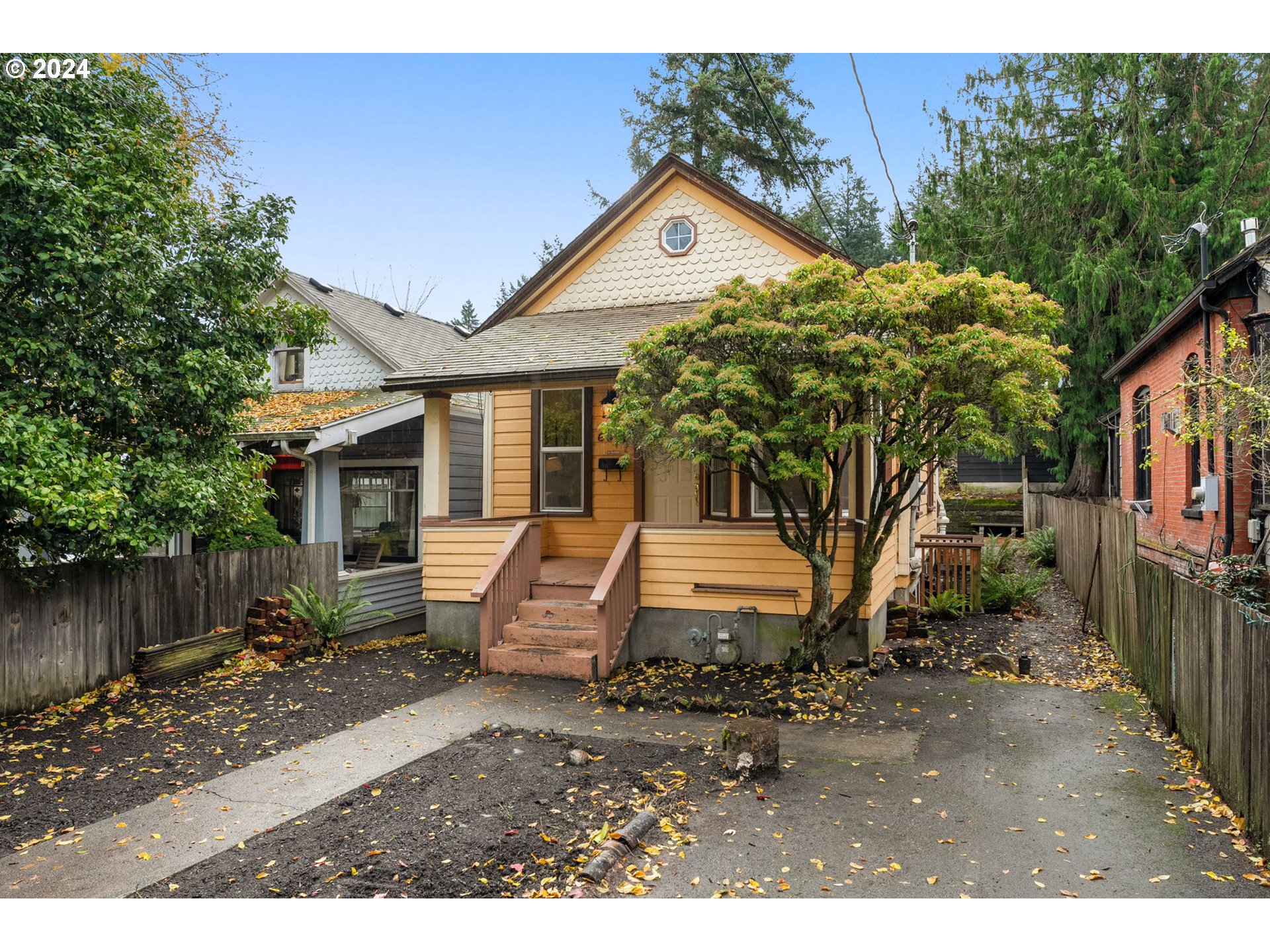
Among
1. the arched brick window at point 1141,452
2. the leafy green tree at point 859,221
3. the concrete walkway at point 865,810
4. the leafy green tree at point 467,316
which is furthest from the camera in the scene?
the leafy green tree at point 467,316

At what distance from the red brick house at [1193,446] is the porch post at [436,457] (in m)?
8.74

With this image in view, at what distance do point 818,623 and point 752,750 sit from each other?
3.17m

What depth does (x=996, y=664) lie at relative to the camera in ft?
30.1

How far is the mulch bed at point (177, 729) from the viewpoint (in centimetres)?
535

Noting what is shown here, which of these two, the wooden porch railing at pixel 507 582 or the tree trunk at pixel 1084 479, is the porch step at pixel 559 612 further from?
the tree trunk at pixel 1084 479

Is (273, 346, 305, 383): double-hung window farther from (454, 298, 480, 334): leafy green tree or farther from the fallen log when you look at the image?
(454, 298, 480, 334): leafy green tree

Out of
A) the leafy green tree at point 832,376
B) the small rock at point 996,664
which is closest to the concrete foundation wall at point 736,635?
the leafy green tree at point 832,376

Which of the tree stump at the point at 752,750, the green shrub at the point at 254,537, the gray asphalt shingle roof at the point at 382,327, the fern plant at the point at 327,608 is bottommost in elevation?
the tree stump at the point at 752,750

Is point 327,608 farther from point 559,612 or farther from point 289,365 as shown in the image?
point 289,365

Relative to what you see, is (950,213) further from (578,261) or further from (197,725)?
(197,725)

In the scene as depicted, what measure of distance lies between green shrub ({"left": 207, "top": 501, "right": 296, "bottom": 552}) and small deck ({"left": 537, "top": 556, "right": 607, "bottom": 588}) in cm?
399

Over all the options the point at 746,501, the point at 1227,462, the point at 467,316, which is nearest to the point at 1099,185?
the point at 1227,462

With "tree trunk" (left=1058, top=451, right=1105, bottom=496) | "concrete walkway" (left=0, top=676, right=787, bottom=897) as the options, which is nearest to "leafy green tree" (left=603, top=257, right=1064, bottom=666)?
"concrete walkway" (left=0, top=676, right=787, bottom=897)

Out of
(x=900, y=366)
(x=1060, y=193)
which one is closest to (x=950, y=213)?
(x=1060, y=193)
